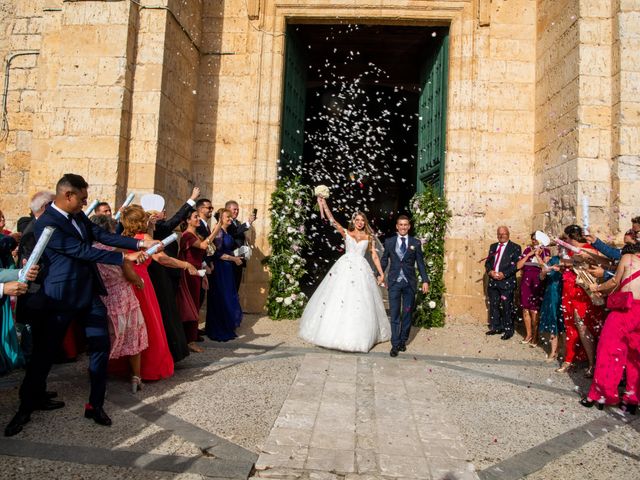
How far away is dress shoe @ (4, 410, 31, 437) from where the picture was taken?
324 cm

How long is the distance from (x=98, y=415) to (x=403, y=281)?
4037mm

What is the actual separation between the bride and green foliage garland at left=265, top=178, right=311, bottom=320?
1.36 meters

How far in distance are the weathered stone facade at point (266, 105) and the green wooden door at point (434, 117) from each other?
0.27 metres

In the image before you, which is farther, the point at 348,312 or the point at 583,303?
the point at 348,312

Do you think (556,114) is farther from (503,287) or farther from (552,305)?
(552,305)

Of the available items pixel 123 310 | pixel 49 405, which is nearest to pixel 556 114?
pixel 123 310

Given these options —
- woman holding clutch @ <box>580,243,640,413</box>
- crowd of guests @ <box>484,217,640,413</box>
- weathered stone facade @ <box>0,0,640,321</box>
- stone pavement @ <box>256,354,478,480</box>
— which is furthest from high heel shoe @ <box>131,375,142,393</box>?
woman holding clutch @ <box>580,243,640,413</box>

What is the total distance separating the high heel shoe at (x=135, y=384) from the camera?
13.8 feet

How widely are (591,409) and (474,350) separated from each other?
230 centimetres

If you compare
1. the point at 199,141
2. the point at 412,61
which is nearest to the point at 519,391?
the point at 199,141

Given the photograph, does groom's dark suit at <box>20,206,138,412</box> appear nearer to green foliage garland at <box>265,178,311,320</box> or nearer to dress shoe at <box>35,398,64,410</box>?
dress shoe at <box>35,398,64,410</box>

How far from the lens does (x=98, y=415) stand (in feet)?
11.4

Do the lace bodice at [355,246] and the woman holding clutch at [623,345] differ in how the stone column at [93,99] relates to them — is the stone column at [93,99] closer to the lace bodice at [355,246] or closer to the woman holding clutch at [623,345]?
the lace bodice at [355,246]

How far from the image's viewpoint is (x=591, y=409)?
13.9ft
